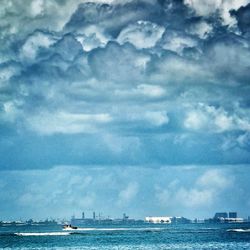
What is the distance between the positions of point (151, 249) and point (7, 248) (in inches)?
1404

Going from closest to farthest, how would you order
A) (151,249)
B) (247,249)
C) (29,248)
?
1. (247,249)
2. (151,249)
3. (29,248)

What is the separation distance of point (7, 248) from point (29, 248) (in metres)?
5.10

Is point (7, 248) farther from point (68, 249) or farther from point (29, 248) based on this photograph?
point (68, 249)

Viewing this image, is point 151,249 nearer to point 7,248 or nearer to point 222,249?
point 222,249

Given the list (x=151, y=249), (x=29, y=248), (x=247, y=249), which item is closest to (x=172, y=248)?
(x=151, y=249)

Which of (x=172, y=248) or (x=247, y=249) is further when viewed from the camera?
(x=172, y=248)

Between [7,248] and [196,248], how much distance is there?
45054 millimetres

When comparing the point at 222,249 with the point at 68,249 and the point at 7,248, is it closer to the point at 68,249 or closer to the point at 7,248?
the point at 68,249

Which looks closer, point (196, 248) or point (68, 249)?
point (196, 248)

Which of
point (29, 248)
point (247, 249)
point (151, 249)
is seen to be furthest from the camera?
point (29, 248)

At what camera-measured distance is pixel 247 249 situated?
398ft

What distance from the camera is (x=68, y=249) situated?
136 metres

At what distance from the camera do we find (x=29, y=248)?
144 m

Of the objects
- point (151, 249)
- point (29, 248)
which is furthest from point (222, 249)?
point (29, 248)
